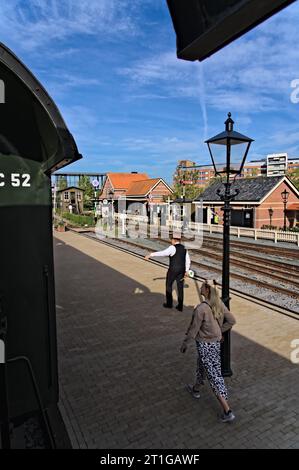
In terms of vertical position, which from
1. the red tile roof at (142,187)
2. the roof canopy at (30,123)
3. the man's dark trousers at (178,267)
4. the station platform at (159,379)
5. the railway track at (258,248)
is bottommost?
the station platform at (159,379)

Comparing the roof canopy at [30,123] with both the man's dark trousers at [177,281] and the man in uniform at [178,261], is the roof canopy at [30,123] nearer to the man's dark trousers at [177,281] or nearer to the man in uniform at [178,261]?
the man in uniform at [178,261]

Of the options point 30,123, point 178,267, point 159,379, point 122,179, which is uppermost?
point 122,179

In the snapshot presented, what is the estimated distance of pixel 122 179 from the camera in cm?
5369

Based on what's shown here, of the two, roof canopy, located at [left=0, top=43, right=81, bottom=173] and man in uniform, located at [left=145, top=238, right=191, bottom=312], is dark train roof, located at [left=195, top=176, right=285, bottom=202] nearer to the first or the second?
man in uniform, located at [left=145, top=238, right=191, bottom=312]

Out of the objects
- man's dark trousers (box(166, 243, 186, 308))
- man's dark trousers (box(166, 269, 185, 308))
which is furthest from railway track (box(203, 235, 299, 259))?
man's dark trousers (box(166, 243, 186, 308))

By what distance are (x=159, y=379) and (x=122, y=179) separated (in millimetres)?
49855

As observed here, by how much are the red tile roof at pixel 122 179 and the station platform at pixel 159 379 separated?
43.4 m

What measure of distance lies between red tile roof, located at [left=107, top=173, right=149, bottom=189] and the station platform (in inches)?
1709

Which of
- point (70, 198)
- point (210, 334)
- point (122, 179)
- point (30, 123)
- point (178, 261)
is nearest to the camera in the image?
point (30, 123)

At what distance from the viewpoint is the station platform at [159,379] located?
411 cm

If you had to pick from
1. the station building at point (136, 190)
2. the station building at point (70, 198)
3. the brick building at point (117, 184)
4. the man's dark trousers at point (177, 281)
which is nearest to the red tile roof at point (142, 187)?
the station building at point (136, 190)

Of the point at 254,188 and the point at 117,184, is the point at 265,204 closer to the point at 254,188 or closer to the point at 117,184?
the point at 254,188

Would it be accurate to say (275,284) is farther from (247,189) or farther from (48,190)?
(247,189)

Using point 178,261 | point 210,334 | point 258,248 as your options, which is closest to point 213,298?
point 210,334
